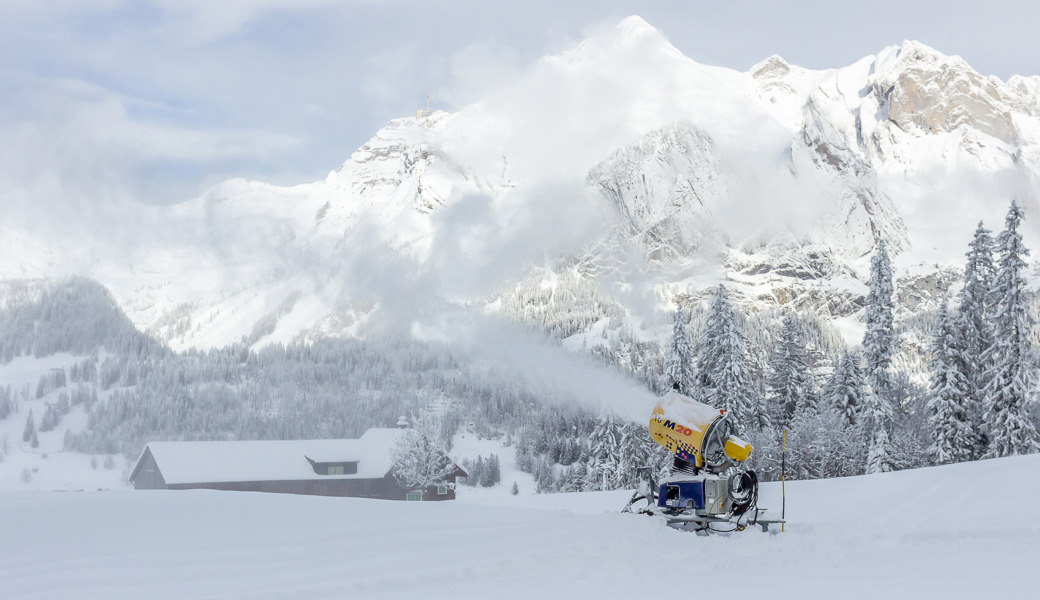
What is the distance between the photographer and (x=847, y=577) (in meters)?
13.1

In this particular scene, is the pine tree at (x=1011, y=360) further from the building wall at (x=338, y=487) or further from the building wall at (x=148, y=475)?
the building wall at (x=148, y=475)

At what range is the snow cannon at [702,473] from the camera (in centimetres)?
1823

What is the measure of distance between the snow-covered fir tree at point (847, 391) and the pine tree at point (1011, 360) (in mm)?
11819

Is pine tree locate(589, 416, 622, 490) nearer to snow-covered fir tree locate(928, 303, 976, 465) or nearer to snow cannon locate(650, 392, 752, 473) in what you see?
snow-covered fir tree locate(928, 303, 976, 465)

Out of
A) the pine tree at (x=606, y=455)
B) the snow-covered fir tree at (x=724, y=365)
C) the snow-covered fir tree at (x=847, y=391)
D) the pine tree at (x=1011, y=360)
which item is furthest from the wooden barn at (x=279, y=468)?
the pine tree at (x=1011, y=360)

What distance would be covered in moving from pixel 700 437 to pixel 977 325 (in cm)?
3145

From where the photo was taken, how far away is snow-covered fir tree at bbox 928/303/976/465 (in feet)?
136

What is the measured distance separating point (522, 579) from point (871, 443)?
1477 inches

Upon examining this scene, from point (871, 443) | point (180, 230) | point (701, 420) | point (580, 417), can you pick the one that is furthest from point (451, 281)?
point (701, 420)

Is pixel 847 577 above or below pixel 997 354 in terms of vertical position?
below

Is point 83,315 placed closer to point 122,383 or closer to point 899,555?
point 122,383

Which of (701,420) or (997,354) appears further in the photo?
(997,354)

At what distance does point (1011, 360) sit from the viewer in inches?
1516

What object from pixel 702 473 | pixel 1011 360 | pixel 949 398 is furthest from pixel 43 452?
pixel 1011 360
